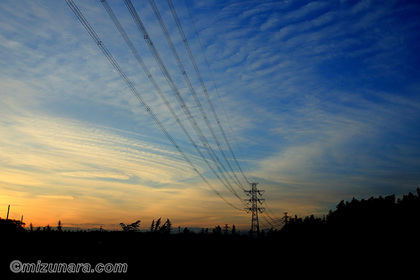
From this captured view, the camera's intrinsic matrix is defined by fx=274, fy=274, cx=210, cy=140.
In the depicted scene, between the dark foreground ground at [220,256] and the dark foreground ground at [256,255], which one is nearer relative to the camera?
the dark foreground ground at [256,255]

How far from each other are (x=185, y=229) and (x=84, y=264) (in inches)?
1640

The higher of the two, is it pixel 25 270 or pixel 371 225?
pixel 371 225

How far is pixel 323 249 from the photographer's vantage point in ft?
123

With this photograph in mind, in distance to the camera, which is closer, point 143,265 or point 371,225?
point 143,265

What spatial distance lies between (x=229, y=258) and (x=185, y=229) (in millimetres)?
32596

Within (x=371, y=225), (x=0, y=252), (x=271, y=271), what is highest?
(x=371, y=225)

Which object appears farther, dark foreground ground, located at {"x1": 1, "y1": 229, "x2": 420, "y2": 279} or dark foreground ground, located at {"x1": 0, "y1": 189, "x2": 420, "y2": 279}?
dark foreground ground, located at {"x1": 1, "y1": 229, "x2": 420, "y2": 279}

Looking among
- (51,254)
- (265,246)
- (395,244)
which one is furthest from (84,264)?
(395,244)

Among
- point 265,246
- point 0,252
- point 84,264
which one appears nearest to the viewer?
point 84,264

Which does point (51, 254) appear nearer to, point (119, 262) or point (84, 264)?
point (84, 264)

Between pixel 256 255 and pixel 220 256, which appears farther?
pixel 256 255

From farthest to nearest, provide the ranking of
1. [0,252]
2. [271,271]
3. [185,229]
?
[185,229] < [271,271] < [0,252]

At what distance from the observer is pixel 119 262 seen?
104ft

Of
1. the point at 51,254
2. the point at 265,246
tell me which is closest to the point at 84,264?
the point at 51,254
